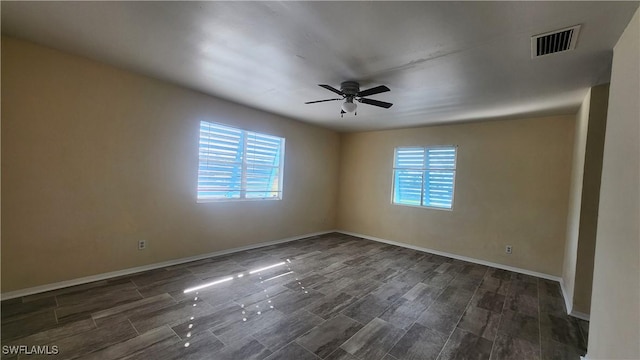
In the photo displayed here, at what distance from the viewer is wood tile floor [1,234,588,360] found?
6.64 ft

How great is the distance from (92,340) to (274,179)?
3498 mm

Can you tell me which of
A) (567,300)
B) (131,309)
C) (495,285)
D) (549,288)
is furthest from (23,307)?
(549,288)

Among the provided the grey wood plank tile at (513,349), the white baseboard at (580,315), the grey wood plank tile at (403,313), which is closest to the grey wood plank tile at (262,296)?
the grey wood plank tile at (403,313)

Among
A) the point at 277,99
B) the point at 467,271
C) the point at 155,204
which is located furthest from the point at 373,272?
the point at 155,204

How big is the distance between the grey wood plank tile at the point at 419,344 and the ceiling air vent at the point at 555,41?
8.45 ft

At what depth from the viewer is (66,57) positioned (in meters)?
2.75

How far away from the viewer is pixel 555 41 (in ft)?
6.39

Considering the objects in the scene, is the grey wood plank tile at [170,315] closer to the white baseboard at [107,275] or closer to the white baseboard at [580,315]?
the white baseboard at [107,275]

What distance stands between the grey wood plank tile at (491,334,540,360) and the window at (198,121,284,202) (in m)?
3.91

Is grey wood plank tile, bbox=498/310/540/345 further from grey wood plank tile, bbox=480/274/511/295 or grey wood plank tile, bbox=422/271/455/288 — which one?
grey wood plank tile, bbox=422/271/455/288

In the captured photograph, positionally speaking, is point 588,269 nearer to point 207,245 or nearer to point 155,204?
point 207,245

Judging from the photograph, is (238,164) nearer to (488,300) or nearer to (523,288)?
(488,300)

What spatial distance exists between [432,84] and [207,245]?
394 cm

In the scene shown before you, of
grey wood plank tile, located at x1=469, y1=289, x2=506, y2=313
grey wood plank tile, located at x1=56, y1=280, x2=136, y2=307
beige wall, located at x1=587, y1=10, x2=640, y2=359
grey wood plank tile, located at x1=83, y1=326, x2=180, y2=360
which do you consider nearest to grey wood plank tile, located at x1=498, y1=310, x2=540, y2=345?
grey wood plank tile, located at x1=469, y1=289, x2=506, y2=313
